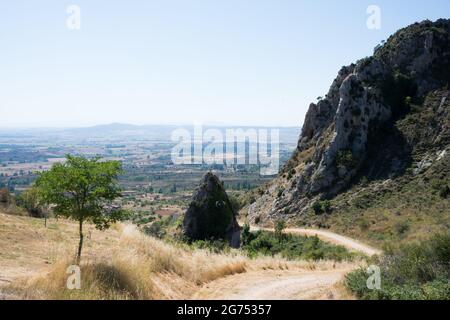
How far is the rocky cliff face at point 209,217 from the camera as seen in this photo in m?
48.7

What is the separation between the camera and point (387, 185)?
5122 cm

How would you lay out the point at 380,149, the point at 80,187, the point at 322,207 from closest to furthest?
the point at 80,187
the point at 322,207
the point at 380,149

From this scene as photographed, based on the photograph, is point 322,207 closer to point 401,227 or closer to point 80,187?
point 401,227

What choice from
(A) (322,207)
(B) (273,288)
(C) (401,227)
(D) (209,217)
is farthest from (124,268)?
(A) (322,207)

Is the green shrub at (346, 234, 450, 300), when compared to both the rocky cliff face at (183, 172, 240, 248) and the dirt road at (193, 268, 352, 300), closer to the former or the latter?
the dirt road at (193, 268, 352, 300)

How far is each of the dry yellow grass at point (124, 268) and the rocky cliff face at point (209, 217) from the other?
97.2ft

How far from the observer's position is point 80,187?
13.9m

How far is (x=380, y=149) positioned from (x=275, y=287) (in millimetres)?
50089

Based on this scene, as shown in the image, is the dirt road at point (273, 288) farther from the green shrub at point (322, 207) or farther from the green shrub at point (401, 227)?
the green shrub at point (322, 207)

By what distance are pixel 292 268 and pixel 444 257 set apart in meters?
5.75

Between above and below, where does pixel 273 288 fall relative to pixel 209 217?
above

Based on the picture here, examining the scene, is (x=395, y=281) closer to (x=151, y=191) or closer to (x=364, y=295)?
(x=364, y=295)

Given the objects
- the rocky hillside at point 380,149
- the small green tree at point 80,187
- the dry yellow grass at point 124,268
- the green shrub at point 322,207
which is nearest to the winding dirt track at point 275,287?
the dry yellow grass at point 124,268

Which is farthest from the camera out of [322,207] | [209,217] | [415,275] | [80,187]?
[322,207]
